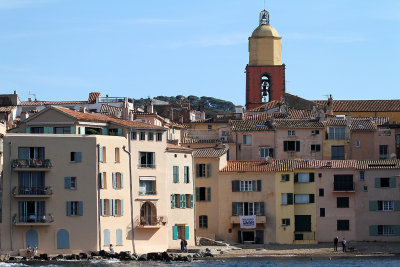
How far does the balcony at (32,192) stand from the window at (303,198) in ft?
82.1

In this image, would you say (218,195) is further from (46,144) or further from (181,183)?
(46,144)

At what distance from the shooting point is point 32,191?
102750 mm

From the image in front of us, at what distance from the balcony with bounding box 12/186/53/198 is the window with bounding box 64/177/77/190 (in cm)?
127

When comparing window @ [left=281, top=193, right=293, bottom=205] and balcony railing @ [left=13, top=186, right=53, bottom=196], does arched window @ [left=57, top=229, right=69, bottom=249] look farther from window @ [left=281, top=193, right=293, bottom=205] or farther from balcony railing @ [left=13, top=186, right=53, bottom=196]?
window @ [left=281, top=193, right=293, bottom=205]

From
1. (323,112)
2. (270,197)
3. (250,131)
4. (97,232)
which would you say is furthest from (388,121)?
(97,232)

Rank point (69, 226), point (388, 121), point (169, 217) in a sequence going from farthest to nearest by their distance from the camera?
point (388, 121)
point (169, 217)
point (69, 226)

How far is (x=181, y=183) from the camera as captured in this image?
11300cm

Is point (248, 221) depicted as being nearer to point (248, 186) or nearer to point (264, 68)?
point (248, 186)

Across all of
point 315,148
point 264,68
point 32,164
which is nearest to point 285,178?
point 315,148

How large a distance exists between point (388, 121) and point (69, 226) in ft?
161

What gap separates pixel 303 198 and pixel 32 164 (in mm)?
27348

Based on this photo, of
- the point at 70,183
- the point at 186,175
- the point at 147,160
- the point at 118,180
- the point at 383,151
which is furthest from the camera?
the point at 383,151

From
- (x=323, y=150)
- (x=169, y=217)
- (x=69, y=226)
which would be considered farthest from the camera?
(x=323, y=150)

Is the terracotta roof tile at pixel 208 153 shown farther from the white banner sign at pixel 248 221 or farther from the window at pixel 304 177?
the window at pixel 304 177
